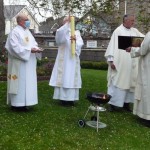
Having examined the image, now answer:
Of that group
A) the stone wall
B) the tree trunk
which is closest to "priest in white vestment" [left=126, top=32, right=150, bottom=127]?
the tree trunk

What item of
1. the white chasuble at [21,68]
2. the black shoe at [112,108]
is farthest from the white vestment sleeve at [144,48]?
the white chasuble at [21,68]

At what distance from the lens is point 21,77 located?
30.6 ft

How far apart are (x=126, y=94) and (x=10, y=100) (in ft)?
9.35

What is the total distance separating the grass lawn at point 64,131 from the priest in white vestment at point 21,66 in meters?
0.36

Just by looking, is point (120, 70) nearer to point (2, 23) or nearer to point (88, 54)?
point (2, 23)

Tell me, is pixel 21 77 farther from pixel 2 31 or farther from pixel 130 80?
pixel 2 31

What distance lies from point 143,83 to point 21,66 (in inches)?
108

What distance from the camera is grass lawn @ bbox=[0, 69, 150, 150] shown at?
7.18 m

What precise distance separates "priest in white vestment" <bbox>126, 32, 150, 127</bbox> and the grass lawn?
31 cm

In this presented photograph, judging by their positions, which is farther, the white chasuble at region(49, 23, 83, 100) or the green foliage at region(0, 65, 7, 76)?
the green foliage at region(0, 65, 7, 76)

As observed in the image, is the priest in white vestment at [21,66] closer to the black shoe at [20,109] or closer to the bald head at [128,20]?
the black shoe at [20,109]

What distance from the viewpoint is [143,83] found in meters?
8.88

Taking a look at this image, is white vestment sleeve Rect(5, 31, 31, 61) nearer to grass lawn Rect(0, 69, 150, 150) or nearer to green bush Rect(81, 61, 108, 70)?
grass lawn Rect(0, 69, 150, 150)

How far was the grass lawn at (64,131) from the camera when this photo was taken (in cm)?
718
